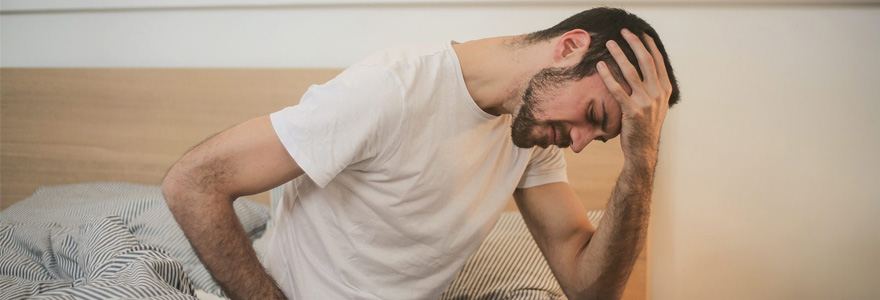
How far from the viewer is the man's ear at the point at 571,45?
41.8 inches

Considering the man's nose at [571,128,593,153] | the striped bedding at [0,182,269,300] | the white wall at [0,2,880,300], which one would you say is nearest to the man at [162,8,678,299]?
the man's nose at [571,128,593,153]

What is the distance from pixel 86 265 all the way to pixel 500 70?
79 cm

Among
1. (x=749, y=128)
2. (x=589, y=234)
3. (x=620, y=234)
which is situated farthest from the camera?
(x=749, y=128)

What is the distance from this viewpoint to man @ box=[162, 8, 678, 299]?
3.18 feet

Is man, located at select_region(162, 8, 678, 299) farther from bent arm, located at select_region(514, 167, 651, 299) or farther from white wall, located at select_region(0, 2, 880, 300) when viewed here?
white wall, located at select_region(0, 2, 880, 300)

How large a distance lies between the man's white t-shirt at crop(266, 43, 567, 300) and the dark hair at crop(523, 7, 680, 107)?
17 centimetres

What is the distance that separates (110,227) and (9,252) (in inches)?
14.7

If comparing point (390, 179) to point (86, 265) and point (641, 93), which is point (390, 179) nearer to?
point (641, 93)

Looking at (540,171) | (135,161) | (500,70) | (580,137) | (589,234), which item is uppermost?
(500,70)

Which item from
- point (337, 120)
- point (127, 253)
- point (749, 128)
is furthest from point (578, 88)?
point (749, 128)

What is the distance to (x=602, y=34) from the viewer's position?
3.51ft

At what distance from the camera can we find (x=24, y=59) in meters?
2.31

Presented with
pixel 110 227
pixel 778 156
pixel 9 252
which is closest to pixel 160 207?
pixel 9 252

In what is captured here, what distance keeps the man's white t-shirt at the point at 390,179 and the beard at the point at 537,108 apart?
0.06 m
